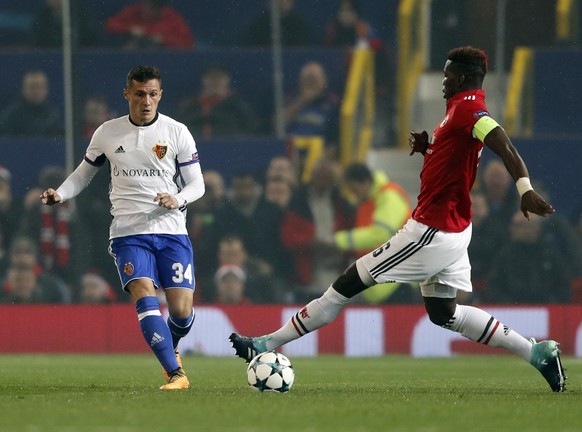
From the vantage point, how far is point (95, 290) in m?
13.5

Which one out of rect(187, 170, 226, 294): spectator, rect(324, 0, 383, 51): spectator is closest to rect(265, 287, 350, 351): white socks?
rect(187, 170, 226, 294): spectator

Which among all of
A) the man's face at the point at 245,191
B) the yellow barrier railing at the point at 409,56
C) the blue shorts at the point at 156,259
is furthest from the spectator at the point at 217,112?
the blue shorts at the point at 156,259

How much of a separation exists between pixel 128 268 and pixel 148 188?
19.3 inches

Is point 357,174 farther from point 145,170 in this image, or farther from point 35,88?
point 145,170

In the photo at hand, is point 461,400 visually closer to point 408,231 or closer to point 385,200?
point 408,231

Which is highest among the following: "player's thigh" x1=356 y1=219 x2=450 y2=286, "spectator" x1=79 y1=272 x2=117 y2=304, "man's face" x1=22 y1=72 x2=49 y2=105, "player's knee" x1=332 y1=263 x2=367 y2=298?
"man's face" x1=22 y1=72 x2=49 y2=105

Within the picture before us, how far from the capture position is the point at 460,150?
23.3 feet

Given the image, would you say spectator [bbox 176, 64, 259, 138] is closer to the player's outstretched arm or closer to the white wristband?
the player's outstretched arm

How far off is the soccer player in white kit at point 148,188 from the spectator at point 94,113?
271 inches

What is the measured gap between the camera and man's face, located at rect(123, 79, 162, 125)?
7.52 m

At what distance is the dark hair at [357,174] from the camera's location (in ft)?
45.5

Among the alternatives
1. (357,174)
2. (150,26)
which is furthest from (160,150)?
(150,26)

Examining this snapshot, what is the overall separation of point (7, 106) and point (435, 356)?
549cm

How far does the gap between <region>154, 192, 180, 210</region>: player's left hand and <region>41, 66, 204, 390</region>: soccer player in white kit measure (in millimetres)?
186
